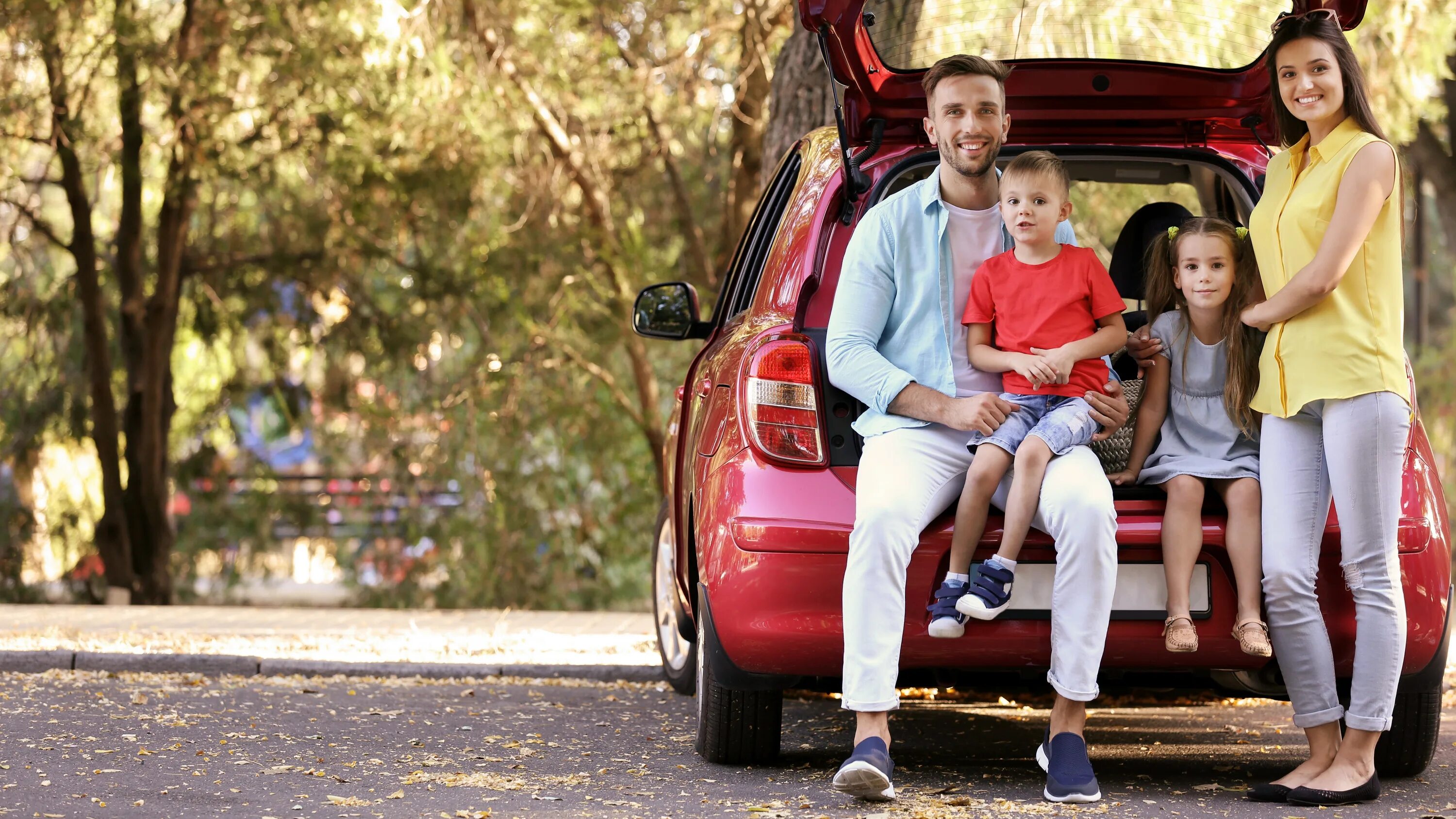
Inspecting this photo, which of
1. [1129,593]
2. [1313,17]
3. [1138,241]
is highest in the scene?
[1313,17]

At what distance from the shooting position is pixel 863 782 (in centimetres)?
379

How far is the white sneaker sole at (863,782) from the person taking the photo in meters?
3.76

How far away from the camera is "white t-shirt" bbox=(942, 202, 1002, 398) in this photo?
13.9 feet

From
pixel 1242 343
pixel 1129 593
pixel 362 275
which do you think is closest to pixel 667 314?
pixel 1242 343

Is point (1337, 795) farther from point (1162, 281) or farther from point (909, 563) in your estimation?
point (1162, 281)

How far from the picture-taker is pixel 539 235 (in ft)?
38.8

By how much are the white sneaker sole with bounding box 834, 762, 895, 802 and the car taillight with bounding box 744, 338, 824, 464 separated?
760mm

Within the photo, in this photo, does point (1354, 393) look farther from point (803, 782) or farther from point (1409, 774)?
point (803, 782)

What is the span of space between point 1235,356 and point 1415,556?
66 cm

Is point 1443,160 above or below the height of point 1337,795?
above

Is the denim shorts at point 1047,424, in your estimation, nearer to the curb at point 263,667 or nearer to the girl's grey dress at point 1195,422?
the girl's grey dress at point 1195,422

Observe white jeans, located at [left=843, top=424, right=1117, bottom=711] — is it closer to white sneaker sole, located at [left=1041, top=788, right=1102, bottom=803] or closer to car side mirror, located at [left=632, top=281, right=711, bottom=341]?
white sneaker sole, located at [left=1041, top=788, right=1102, bottom=803]

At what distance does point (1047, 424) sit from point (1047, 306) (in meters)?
0.31

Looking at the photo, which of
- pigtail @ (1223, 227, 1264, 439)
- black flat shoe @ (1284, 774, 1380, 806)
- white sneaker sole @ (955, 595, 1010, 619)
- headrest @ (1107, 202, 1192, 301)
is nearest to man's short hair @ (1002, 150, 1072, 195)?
pigtail @ (1223, 227, 1264, 439)
